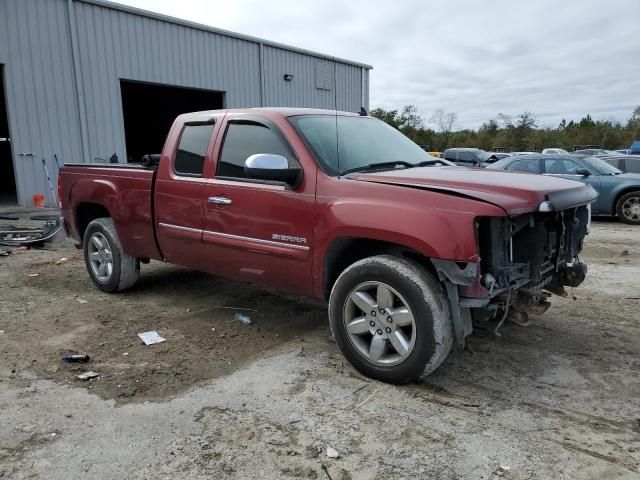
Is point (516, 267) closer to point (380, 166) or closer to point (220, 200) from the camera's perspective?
point (380, 166)

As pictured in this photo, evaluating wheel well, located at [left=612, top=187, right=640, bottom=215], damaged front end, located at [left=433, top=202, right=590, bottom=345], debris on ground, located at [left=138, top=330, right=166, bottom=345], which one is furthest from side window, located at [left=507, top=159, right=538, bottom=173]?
debris on ground, located at [left=138, top=330, right=166, bottom=345]

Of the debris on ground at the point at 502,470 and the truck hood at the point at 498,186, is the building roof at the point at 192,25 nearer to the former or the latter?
the truck hood at the point at 498,186

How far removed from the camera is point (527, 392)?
3367 millimetres

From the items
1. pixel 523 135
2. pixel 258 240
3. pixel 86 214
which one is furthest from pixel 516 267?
pixel 523 135

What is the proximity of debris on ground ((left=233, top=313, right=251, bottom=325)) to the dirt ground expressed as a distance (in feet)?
0.18

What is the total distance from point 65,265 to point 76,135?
7425 mm

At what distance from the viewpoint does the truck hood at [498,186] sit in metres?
3.13

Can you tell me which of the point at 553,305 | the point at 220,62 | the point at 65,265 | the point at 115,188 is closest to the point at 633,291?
the point at 553,305

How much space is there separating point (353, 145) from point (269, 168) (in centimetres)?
86

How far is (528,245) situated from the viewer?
3525mm

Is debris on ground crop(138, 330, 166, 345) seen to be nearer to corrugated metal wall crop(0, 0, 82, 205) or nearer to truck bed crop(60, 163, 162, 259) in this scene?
truck bed crop(60, 163, 162, 259)

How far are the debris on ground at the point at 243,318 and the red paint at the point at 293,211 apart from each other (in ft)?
1.68

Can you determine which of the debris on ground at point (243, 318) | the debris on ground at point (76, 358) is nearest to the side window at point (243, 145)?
the debris on ground at point (243, 318)

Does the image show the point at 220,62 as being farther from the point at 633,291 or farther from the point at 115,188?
the point at 633,291
